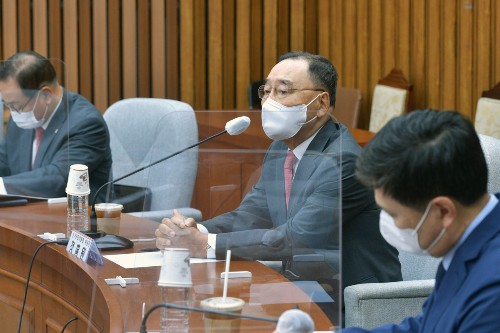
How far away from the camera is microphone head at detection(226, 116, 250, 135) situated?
282 cm

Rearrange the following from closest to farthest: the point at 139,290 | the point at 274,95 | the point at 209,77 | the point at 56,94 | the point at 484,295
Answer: the point at 484,295 → the point at 139,290 → the point at 274,95 → the point at 56,94 → the point at 209,77

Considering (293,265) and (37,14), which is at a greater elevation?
(37,14)

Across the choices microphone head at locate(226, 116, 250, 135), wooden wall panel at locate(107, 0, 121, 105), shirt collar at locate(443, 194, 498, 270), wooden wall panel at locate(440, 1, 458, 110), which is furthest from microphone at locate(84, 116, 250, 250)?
wooden wall panel at locate(107, 0, 121, 105)

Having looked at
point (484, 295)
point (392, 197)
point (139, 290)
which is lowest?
point (139, 290)

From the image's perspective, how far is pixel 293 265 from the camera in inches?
102

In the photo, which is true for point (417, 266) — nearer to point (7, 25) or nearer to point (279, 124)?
point (279, 124)

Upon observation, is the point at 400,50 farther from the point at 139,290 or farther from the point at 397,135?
the point at 397,135

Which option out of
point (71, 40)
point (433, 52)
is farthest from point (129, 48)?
point (433, 52)

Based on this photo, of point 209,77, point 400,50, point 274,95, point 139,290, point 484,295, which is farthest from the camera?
point 209,77

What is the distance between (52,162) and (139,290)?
176 centimetres

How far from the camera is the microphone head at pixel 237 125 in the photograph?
9.27 feet

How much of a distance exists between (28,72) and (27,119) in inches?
8.2

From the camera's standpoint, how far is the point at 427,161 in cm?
195

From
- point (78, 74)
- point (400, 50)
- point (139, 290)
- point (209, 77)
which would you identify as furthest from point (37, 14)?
point (139, 290)
